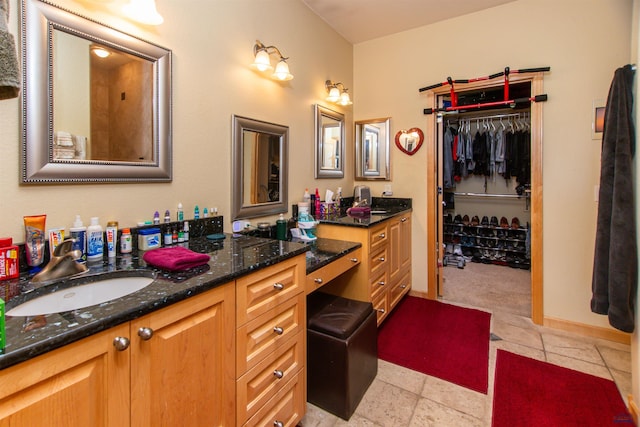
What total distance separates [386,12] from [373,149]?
4.15 feet

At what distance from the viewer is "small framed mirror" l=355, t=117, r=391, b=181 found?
130 inches

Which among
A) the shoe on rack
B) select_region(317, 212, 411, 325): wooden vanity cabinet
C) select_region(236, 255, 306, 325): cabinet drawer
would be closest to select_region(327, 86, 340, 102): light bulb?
select_region(317, 212, 411, 325): wooden vanity cabinet

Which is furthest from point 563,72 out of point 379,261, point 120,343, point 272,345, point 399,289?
point 120,343

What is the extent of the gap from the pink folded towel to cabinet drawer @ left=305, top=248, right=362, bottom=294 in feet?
1.95

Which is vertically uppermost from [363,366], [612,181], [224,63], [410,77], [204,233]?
[410,77]

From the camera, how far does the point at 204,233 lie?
1.76 m

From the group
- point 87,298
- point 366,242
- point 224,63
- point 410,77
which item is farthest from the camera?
point 410,77

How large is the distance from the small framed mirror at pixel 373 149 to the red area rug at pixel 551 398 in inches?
80.0

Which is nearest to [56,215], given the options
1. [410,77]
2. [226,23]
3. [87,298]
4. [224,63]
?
[87,298]

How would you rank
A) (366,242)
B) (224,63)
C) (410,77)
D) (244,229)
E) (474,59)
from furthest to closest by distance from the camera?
(410,77) → (474,59) → (366,242) → (244,229) → (224,63)

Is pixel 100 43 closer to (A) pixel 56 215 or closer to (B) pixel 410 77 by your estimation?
(A) pixel 56 215

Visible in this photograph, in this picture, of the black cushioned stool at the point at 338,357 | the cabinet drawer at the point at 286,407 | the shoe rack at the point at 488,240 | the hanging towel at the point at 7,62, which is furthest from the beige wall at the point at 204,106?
the shoe rack at the point at 488,240

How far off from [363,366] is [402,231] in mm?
1496

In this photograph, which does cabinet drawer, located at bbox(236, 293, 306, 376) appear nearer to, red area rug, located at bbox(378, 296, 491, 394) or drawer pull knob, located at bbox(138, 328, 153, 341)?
drawer pull knob, located at bbox(138, 328, 153, 341)
